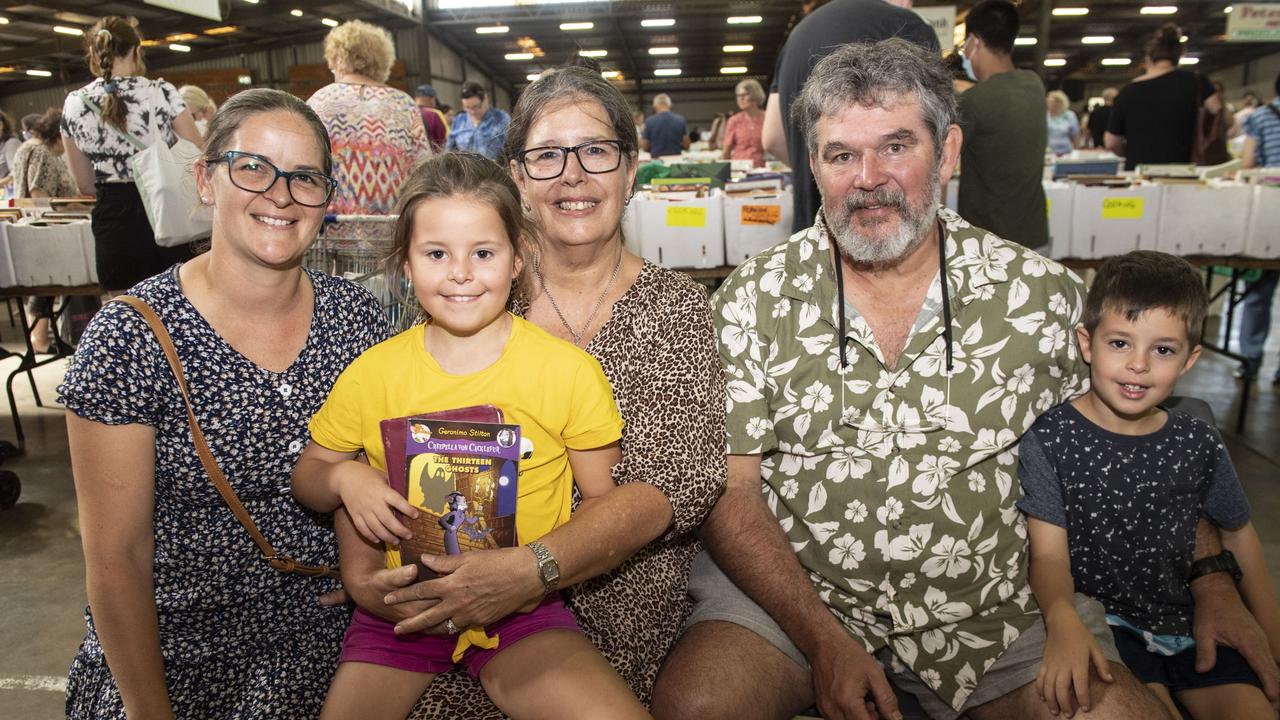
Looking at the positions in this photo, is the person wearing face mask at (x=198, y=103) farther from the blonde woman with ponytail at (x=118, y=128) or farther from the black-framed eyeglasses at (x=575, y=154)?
the black-framed eyeglasses at (x=575, y=154)

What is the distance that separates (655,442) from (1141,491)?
1072mm

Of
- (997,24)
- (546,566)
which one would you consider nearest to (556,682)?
(546,566)

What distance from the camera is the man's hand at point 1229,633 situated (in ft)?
5.40

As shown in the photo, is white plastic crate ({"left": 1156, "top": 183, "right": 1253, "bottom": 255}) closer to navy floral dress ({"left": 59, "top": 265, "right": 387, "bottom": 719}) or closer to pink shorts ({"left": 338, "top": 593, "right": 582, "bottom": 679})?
pink shorts ({"left": 338, "top": 593, "right": 582, "bottom": 679})

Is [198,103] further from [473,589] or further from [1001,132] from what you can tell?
[473,589]

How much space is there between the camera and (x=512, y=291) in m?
1.87

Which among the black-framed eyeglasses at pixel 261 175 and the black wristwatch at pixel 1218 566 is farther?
the black wristwatch at pixel 1218 566

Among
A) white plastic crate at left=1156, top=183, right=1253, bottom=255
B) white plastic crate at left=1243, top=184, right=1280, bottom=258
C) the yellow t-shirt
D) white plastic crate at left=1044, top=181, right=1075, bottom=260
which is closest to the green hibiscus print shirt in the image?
the yellow t-shirt

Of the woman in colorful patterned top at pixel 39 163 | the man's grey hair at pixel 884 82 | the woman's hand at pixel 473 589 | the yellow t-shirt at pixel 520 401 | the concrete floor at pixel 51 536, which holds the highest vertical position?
the woman in colorful patterned top at pixel 39 163

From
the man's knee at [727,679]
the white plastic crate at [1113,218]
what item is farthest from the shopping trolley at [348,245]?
the white plastic crate at [1113,218]

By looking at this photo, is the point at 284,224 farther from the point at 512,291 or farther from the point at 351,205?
the point at 351,205

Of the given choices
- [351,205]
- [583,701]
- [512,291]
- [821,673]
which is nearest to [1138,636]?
[821,673]

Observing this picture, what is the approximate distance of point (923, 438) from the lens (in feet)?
5.87

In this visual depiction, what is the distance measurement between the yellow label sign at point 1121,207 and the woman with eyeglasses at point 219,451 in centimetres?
432
